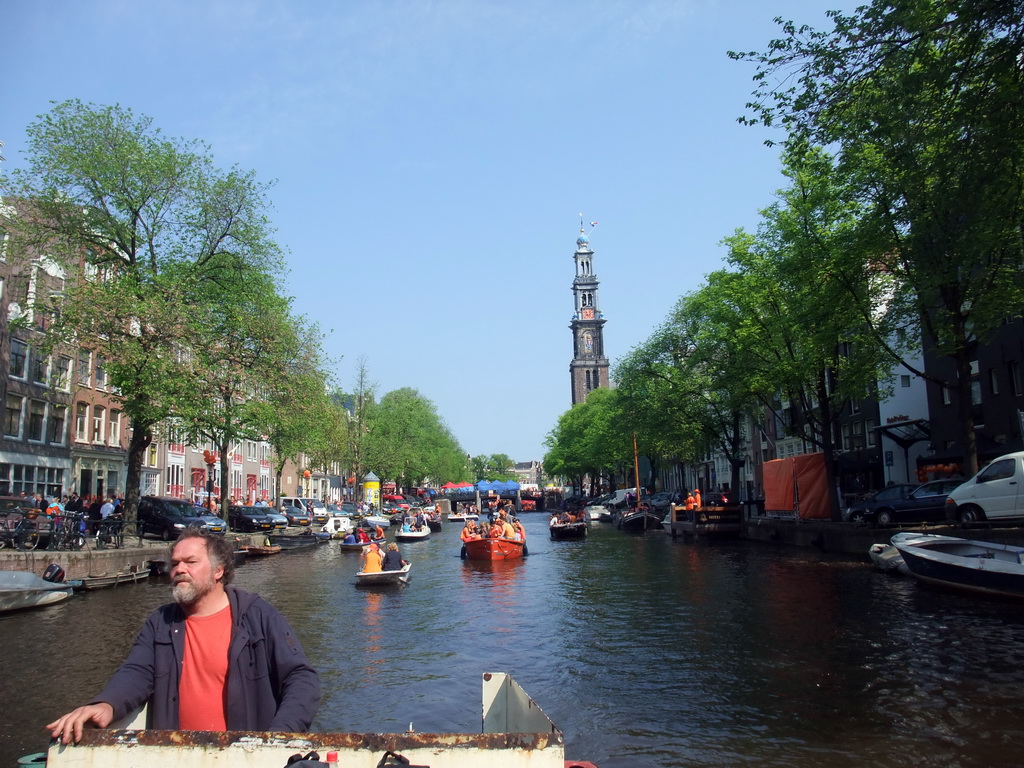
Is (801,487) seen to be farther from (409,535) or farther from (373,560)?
(373,560)

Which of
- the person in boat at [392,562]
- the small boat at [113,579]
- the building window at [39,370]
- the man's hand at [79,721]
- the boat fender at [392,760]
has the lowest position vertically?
the small boat at [113,579]

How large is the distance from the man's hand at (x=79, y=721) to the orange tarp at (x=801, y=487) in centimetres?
3556

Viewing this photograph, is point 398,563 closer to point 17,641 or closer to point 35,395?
point 17,641

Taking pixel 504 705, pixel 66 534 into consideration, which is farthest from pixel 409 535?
pixel 504 705

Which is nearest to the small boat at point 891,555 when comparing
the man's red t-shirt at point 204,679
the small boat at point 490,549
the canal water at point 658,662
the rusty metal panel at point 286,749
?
the canal water at point 658,662

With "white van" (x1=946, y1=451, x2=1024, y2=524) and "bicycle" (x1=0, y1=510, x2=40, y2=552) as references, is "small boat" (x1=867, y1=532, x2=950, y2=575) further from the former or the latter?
"bicycle" (x1=0, y1=510, x2=40, y2=552)

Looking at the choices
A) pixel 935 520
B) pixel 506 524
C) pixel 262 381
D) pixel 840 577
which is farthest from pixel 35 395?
pixel 935 520

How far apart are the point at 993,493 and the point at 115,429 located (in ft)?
144

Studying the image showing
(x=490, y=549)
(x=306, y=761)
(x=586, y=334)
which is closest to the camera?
(x=306, y=761)

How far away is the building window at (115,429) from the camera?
4866 centimetres

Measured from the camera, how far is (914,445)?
47156 mm

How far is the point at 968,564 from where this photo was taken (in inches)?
718

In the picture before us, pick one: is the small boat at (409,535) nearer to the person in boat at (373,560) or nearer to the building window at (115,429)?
the building window at (115,429)

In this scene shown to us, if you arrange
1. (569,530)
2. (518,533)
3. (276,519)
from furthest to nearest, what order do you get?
(569,530)
(276,519)
(518,533)
